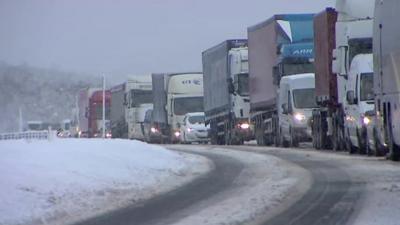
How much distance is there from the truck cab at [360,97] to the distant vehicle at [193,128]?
23246 mm

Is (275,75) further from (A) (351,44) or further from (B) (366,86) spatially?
(B) (366,86)

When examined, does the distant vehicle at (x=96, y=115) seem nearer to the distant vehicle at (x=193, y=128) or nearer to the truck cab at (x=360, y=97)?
the distant vehicle at (x=193, y=128)

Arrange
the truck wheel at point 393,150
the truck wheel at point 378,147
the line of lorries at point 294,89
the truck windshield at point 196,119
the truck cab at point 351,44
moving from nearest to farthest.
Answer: the truck wheel at point 393,150, the line of lorries at point 294,89, the truck wheel at point 378,147, the truck cab at point 351,44, the truck windshield at point 196,119

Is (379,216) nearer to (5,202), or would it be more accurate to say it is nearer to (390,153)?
(5,202)

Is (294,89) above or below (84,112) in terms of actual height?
below

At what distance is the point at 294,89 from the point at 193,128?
623 inches

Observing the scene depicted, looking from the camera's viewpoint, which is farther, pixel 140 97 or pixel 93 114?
pixel 93 114

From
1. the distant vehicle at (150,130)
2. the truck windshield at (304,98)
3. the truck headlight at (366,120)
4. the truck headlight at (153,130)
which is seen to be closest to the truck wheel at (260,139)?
the truck windshield at (304,98)

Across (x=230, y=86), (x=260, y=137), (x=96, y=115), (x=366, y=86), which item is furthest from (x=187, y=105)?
(x=366, y=86)

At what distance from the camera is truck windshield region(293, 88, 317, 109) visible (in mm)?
36719

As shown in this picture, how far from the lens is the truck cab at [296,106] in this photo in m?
36.2

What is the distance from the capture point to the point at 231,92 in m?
44.5

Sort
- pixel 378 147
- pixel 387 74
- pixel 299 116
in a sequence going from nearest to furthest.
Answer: pixel 387 74 → pixel 378 147 → pixel 299 116

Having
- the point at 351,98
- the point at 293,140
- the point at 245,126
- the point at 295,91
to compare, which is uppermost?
the point at 295,91
